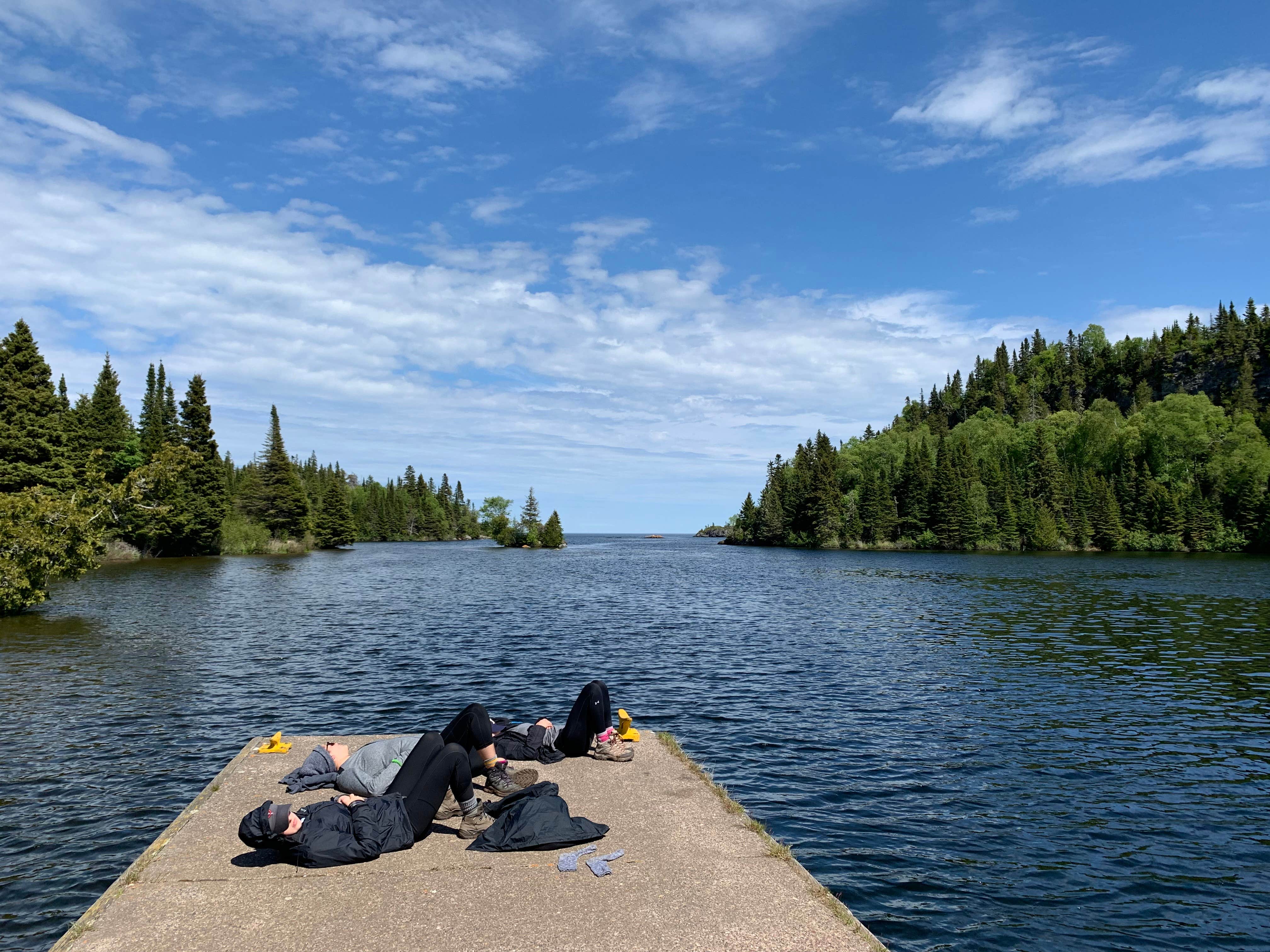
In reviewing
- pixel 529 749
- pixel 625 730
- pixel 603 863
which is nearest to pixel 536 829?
pixel 603 863

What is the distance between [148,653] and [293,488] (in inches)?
4004

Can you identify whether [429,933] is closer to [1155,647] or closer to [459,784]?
[459,784]

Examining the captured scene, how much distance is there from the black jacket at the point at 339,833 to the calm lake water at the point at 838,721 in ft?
11.8

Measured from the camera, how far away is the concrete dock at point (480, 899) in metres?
6.94

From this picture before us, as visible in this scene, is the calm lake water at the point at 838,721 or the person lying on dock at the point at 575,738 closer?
the calm lake water at the point at 838,721

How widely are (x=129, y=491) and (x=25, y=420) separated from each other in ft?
78.6

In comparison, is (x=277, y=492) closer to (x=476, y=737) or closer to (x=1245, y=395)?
(x=476, y=737)

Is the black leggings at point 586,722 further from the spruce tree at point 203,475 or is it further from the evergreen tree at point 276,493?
the evergreen tree at point 276,493

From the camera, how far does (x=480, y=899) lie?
25.5ft

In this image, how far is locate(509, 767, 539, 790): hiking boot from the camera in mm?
11172

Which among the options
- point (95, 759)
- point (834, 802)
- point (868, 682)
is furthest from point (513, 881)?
point (868, 682)

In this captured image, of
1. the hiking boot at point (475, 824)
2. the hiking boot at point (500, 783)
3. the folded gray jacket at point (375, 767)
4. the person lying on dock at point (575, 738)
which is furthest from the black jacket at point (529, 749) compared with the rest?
the hiking boot at point (475, 824)

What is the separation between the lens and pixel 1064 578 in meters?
71.2

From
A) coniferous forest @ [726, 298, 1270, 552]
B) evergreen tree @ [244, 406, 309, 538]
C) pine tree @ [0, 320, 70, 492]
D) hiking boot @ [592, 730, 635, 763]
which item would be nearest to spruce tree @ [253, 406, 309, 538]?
evergreen tree @ [244, 406, 309, 538]
